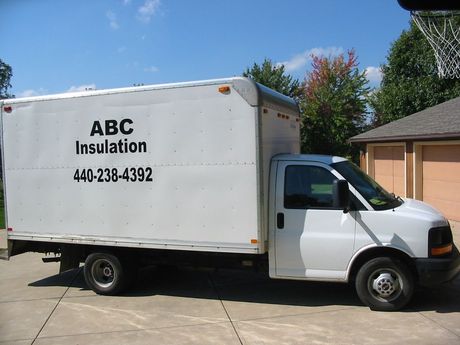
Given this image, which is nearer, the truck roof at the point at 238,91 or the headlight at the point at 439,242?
the headlight at the point at 439,242

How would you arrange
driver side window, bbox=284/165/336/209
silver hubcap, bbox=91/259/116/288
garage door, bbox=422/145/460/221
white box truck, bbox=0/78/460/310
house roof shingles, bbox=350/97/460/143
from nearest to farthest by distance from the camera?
white box truck, bbox=0/78/460/310 → driver side window, bbox=284/165/336/209 → silver hubcap, bbox=91/259/116/288 → garage door, bbox=422/145/460/221 → house roof shingles, bbox=350/97/460/143

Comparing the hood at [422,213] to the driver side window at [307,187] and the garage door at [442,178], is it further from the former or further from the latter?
the garage door at [442,178]

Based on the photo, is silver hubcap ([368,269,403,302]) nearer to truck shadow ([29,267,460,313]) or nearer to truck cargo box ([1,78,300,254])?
truck shadow ([29,267,460,313])

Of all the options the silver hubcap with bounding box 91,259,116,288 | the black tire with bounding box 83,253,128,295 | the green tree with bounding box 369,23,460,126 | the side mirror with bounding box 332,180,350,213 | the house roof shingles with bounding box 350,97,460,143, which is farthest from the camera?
the green tree with bounding box 369,23,460,126

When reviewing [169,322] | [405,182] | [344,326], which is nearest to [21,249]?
[169,322]

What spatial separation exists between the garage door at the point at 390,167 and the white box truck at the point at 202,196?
11173 millimetres

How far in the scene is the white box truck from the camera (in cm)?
621

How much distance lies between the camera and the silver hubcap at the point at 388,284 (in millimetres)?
6176

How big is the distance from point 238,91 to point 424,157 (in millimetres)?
11180

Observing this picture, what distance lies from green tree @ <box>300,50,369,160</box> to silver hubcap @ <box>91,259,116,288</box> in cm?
3050

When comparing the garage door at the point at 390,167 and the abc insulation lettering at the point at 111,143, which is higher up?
the abc insulation lettering at the point at 111,143

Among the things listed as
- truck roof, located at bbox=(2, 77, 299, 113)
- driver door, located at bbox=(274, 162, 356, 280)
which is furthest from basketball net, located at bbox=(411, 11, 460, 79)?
driver door, located at bbox=(274, 162, 356, 280)

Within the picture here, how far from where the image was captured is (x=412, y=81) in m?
31.9

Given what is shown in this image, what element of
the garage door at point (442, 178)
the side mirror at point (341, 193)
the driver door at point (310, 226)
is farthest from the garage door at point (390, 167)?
the side mirror at point (341, 193)
